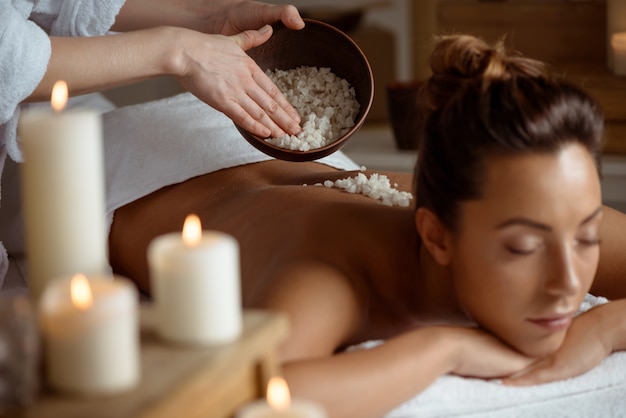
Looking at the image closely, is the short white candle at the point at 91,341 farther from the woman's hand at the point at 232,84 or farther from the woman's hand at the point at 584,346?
the woman's hand at the point at 232,84

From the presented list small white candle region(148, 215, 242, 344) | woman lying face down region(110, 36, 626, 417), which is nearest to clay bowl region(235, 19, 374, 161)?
woman lying face down region(110, 36, 626, 417)

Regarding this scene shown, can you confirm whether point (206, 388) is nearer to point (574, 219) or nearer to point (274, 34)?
point (574, 219)

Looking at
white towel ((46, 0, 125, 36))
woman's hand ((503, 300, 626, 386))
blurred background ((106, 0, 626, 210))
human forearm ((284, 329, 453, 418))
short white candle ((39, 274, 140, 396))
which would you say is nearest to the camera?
short white candle ((39, 274, 140, 396))

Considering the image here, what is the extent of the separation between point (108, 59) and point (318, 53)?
0.48 meters

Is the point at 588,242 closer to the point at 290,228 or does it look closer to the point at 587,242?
the point at 587,242

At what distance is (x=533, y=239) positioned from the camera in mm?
1426

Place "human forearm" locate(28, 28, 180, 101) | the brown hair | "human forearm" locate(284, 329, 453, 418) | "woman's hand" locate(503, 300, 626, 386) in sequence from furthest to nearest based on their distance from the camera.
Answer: "human forearm" locate(28, 28, 180, 101), "woman's hand" locate(503, 300, 626, 386), the brown hair, "human forearm" locate(284, 329, 453, 418)

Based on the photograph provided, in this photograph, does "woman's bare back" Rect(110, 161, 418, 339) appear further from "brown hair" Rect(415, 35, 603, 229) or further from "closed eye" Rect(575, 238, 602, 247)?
"closed eye" Rect(575, 238, 602, 247)

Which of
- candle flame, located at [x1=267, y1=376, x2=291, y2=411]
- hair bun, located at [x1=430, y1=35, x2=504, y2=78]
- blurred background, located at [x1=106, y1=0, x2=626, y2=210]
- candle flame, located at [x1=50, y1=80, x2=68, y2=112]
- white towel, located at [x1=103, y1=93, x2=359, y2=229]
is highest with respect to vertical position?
candle flame, located at [x1=50, y1=80, x2=68, y2=112]

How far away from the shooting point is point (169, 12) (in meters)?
2.44

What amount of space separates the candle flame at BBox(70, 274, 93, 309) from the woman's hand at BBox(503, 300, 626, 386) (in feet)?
2.56

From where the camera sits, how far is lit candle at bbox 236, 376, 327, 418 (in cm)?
108

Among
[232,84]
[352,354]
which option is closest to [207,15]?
[232,84]

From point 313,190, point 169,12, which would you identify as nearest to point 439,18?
point 169,12
